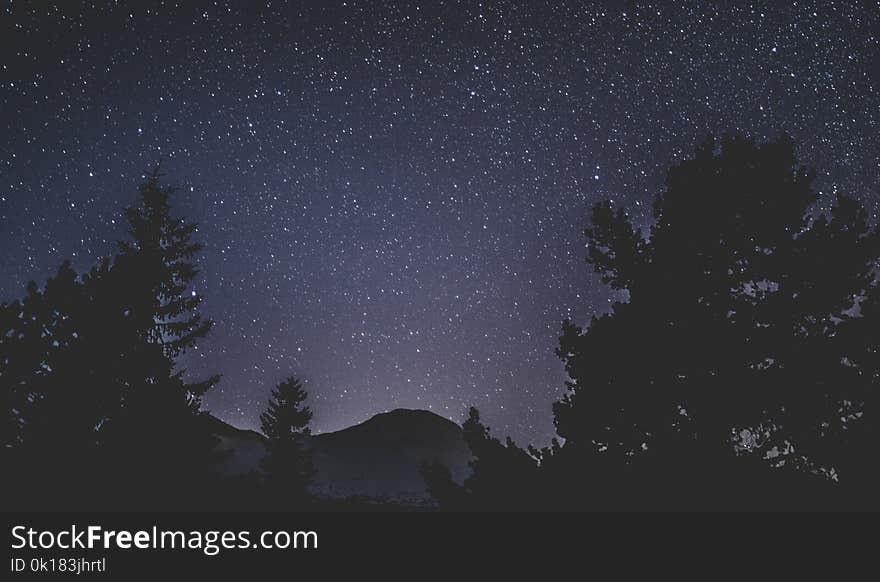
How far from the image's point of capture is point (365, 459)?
158 m

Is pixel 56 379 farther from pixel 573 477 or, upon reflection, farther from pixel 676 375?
pixel 676 375

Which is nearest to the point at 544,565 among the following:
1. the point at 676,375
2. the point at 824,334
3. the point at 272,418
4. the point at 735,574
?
the point at 735,574

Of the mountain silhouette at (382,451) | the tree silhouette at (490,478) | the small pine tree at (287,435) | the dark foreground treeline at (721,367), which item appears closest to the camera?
the dark foreground treeline at (721,367)

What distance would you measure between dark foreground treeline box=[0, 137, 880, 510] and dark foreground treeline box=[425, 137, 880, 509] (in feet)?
0.10

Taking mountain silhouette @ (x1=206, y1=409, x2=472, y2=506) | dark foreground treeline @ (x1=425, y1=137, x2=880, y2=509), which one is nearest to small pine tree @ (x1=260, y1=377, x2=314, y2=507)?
dark foreground treeline @ (x1=425, y1=137, x2=880, y2=509)

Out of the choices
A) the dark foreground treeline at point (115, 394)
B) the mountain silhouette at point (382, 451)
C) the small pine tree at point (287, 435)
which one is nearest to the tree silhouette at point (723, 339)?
the dark foreground treeline at point (115, 394)

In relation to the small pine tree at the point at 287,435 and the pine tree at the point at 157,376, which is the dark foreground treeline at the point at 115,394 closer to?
the pine tree at the point at 157,376

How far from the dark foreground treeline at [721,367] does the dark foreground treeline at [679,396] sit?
3 cm

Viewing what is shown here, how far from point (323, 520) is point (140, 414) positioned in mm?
9403

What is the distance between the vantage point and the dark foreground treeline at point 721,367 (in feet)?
25.2

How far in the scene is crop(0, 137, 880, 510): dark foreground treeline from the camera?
7.90m

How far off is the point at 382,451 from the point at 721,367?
16966cm

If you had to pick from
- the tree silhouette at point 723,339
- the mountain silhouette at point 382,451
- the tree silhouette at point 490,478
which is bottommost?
the mountain silhouette at point 382,451

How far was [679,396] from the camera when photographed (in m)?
8.87
